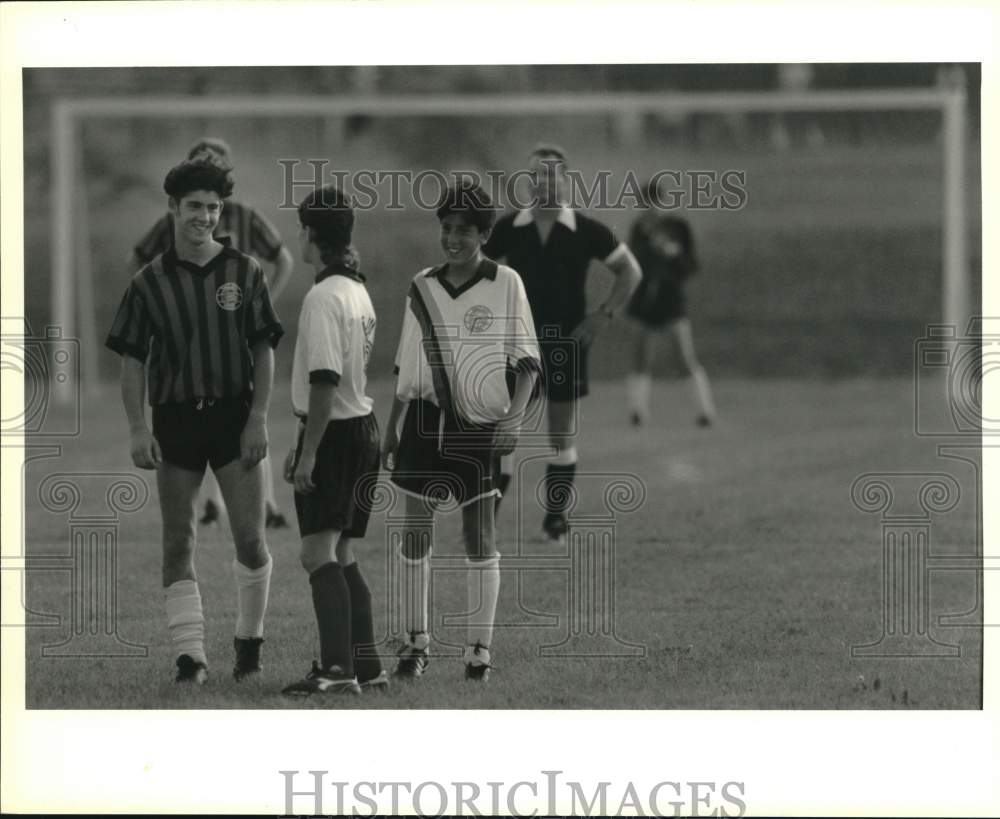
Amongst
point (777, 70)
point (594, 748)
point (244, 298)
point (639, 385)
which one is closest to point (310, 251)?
point (244, 298)

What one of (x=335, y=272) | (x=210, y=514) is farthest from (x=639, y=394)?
(x=335, y=272)

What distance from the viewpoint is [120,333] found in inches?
196

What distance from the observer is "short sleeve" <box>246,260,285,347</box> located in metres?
5.01

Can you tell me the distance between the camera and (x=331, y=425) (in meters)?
4.97

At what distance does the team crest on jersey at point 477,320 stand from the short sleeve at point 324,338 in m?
0.41

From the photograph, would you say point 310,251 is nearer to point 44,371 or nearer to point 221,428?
point 221,428

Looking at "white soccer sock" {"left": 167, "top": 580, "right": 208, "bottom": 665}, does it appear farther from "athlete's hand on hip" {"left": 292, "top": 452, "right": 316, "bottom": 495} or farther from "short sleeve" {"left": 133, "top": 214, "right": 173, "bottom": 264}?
"short sleeve" {"left": 133, "top": 214, "right": 173, "bottom": 264}

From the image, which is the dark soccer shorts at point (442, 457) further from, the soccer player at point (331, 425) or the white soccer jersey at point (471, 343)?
the soccer player at point (331, 425)

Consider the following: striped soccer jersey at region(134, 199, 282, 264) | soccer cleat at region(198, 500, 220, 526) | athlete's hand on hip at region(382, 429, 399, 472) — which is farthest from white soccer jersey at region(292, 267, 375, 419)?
soccer cleat at region(198, 500, 220, 526)

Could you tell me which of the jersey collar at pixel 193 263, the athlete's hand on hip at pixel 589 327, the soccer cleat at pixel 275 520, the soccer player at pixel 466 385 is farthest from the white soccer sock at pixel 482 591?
the soccer cleat at pixel 275 520

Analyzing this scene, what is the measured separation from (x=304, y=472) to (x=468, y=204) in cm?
91

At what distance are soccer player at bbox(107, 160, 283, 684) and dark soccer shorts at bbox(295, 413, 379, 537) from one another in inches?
7.3

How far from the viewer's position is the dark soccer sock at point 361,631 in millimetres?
5148

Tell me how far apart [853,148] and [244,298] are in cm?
1454
